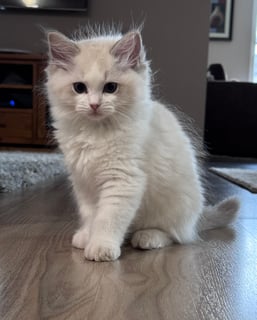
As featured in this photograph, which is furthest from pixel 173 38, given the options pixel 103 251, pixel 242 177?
pixel 103 251

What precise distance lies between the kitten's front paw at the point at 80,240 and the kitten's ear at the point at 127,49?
423mm

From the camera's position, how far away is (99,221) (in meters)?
1.14

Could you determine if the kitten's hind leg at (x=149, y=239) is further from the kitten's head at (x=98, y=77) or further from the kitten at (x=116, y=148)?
the kitten's head at (x=98, y=77)

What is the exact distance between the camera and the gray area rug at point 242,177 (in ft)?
8.29

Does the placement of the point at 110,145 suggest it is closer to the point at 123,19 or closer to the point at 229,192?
the point at 229,192

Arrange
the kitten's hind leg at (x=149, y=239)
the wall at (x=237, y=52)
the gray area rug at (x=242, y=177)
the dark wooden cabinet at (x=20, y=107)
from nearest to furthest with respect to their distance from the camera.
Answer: the kitten's hind leg at (x=149, y=239)
the gray area rug at (x=242, y=177)
the dark wooden cabinet at (x=20, y=107)
the wall at (x=237, y=52)

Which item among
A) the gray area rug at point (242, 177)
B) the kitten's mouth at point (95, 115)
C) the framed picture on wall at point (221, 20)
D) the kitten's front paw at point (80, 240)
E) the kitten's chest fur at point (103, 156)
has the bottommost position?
the gray area rug at point (242, 177)

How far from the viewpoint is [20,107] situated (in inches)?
159

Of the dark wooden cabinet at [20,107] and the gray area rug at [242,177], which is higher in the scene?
the dark wooden cabinet at [20,107]

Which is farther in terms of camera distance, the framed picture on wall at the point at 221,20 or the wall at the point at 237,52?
the wall at the point at 237,52

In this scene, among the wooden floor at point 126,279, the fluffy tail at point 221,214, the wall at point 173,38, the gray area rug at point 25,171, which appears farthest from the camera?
the wall at point 173,38

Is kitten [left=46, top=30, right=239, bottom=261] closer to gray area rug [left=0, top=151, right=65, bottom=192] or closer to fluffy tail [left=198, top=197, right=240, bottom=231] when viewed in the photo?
fluffy tail [left=198, top=197, right=240, bottom=231]

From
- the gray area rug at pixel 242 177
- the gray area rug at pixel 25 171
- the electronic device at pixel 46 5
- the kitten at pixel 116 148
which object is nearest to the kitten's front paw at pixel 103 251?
the kitten at pixel 116 148

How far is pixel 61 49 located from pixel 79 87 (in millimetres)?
104
